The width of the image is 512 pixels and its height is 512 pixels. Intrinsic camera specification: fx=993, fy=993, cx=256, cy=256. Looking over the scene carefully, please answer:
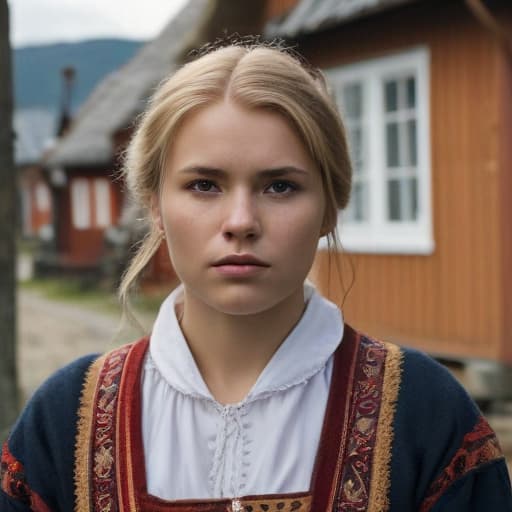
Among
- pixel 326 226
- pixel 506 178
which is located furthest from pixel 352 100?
pixel 326 226

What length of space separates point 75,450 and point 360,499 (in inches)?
18.2

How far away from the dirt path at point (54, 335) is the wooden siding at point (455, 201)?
2.85 meters

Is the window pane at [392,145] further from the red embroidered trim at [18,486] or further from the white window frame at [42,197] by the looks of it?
the white window frame at [42,197]

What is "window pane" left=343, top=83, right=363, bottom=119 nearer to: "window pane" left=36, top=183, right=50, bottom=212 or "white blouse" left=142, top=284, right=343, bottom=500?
"white blouse" left=142, top=284, right=343, bottom=500

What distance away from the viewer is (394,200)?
7.36m

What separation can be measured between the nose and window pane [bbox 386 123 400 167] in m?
5.92

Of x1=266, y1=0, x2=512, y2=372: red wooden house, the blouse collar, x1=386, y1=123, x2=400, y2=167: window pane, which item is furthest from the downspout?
the blouse collar

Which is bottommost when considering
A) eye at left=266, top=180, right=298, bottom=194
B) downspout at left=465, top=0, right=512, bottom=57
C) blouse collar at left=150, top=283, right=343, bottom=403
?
blouse collar at left=150, top=283, right=343, bottom=403

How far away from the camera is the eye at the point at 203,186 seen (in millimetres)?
1546

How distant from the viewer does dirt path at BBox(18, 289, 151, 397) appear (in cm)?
988

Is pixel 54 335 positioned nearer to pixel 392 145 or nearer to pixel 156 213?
pixel 392 145

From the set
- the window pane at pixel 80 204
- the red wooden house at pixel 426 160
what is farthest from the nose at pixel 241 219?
the window pane at pixel 80 204

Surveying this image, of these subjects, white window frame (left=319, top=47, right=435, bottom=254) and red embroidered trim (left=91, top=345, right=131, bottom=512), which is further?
white window frame (left=319, top=47, right=435, bottom=254)

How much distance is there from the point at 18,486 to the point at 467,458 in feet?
2.37
